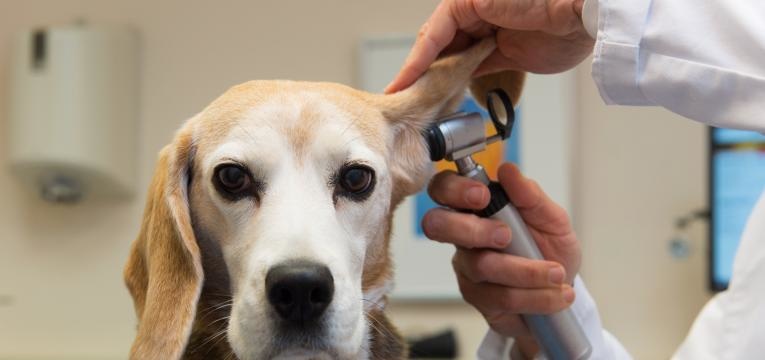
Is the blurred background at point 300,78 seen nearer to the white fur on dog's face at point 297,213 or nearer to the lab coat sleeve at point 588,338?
the lab coat sleeve at point 588,338

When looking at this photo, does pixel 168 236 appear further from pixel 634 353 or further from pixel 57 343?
pixel 57 343

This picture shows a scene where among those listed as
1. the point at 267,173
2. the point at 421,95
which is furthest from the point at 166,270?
the point at 421,95

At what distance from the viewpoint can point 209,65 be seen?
9.99 feet

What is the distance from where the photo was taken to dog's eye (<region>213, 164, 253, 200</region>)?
1.00 meters

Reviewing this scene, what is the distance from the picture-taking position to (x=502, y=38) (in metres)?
1.17

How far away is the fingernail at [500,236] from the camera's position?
3.65 ft

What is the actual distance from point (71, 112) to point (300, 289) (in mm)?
2260

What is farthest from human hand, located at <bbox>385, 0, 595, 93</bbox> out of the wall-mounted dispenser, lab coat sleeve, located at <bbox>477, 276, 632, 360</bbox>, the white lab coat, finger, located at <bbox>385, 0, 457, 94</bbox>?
the wall-mounted dispenser

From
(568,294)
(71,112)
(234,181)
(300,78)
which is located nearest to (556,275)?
(568,294)

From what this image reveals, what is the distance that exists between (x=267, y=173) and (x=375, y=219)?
0.17 m

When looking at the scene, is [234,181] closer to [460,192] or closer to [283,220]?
[283,220]

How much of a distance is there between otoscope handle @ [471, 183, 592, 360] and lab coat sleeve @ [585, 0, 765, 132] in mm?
229

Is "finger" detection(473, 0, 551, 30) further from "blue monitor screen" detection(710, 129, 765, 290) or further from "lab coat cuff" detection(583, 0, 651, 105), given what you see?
"blue monitor screen" detection(710, 129, 765, 290)

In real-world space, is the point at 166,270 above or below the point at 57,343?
above
